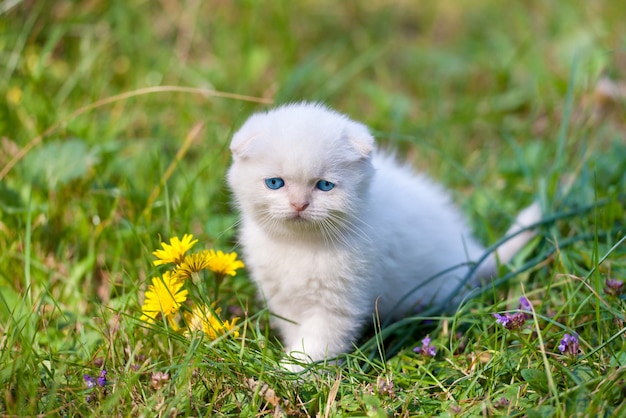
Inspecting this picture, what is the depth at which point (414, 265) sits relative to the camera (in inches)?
94.5

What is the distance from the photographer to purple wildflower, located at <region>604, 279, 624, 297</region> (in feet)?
7.32

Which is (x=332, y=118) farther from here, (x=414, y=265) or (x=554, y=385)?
(x=554, y=385)

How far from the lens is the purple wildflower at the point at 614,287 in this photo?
223 centimetres

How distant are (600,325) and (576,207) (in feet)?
2.67

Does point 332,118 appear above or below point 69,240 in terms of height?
above

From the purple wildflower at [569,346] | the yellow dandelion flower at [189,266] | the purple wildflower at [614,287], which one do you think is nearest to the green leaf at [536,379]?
the purple wildflower at [569,346]

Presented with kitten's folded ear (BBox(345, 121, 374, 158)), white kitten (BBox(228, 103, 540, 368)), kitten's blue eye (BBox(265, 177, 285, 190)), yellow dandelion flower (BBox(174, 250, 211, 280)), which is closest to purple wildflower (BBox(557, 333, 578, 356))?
white kitten (BBox(228, 103, 540, 368))

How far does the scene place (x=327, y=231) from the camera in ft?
6.85

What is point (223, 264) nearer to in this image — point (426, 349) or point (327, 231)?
point (327, 231)

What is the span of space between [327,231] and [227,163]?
888 mm

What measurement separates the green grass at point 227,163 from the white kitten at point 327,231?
0.42 ft

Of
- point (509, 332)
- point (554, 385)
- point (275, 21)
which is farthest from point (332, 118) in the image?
point (275, 21)

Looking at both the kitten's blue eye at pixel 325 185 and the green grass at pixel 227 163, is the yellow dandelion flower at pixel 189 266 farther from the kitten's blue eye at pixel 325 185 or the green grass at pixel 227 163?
the kitten's blue eye at pixel 325 185

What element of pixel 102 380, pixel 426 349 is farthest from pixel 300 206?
pixel 102 380
